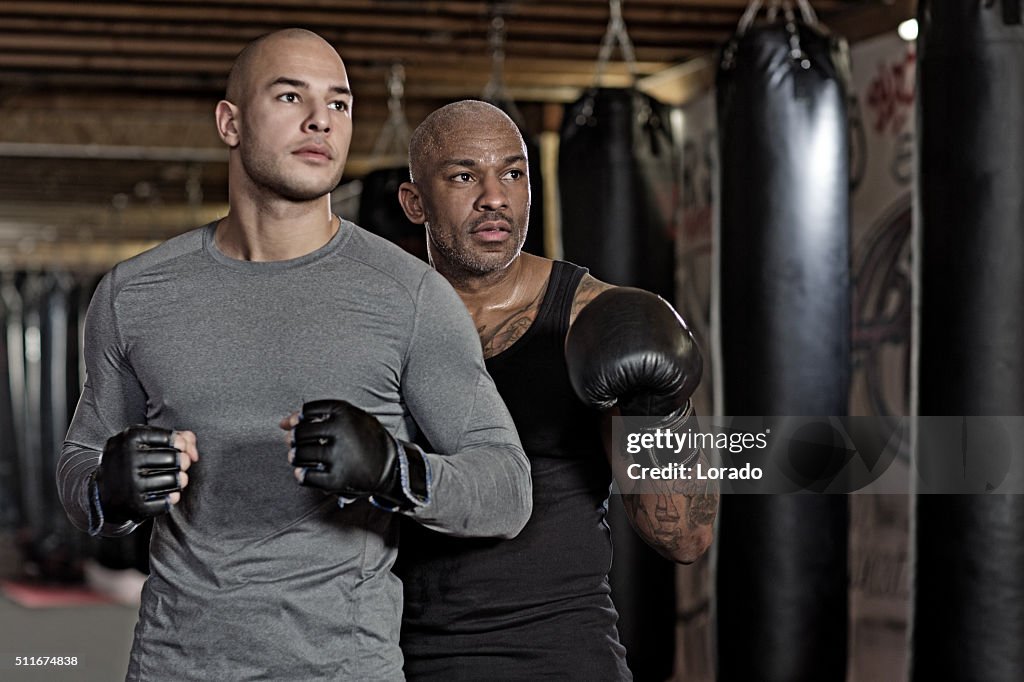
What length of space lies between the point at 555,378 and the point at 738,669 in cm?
154

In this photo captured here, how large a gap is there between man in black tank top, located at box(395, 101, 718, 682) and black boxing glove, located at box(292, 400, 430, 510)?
0.41 metres

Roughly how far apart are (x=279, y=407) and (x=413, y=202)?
550 millimetres

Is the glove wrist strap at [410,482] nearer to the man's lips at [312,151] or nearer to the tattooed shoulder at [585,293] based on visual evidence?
the man's lips at [312,151]

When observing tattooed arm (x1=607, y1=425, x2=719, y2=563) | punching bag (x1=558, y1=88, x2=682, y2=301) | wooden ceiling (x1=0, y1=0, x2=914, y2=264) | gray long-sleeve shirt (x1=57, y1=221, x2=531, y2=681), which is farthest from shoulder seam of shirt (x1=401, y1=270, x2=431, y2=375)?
wooden ceiling (x1=0, y1=0, x2=914, y2=264)

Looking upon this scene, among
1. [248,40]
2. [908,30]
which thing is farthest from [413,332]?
[248,40]

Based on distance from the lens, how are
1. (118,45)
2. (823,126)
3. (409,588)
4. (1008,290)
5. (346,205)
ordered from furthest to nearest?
(346,205)
(118,45)
(823,126)
(1008,290)
(409,588)

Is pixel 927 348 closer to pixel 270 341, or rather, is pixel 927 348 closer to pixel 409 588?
pixel 409 588

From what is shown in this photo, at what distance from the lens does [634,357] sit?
1.78 meters

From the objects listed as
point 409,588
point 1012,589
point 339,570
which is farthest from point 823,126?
point 339,570

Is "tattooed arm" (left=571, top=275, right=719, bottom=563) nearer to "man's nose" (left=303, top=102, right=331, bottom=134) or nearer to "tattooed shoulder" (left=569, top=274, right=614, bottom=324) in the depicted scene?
"tattooed shoulder" (left=569, top=274, right=614, bottom=324)

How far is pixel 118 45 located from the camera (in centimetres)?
495

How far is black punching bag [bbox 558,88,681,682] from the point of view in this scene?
3717 millimetres

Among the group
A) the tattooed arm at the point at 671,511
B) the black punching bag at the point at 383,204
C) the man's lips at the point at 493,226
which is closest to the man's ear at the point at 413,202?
the man's lips at the point at 493,226

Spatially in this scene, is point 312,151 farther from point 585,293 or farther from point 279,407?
point 585,293
